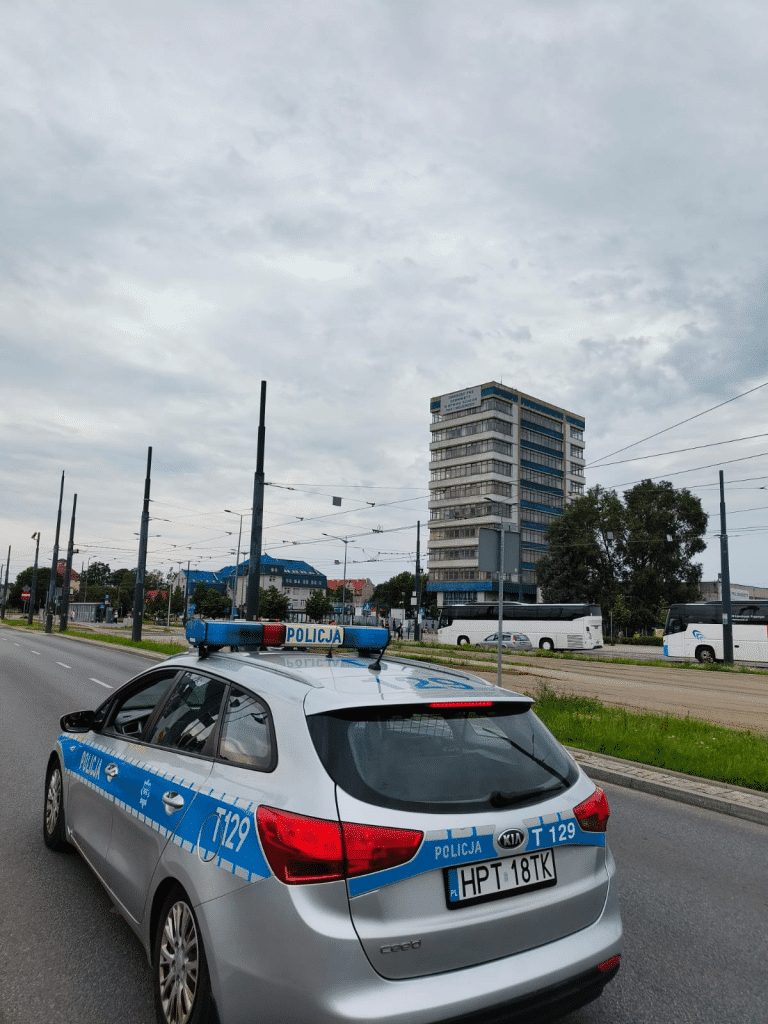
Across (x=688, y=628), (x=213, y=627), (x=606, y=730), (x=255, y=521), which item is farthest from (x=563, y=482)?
(x=213, y=627)

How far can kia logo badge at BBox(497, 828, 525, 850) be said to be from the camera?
98.3 inches

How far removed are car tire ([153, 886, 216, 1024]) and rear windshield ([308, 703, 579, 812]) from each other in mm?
777

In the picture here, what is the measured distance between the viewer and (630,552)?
69.5 meters

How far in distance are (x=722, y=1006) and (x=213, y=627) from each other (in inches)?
110

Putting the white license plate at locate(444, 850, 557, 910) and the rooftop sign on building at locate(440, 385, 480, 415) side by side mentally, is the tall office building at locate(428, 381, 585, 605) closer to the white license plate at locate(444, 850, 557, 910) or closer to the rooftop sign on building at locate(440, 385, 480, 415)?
the rooftop sign on building at locate(440, 385, 480, 415)

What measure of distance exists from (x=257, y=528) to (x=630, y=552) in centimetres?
5639

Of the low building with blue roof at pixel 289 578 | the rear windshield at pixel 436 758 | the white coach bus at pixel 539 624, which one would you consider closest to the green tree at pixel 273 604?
the white coach bus at pixel 539 624

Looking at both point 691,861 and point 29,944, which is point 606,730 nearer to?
point 691,861

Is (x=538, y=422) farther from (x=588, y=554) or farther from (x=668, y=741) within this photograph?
(x=668, y=741)

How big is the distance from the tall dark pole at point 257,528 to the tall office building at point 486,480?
66.8m

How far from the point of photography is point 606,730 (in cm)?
946

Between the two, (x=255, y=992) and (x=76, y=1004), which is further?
(x=76, y=1004)

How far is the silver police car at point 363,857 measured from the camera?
2246mm

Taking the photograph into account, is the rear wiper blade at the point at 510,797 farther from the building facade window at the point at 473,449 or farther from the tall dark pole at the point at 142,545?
the building facade window at the point at 473,449
